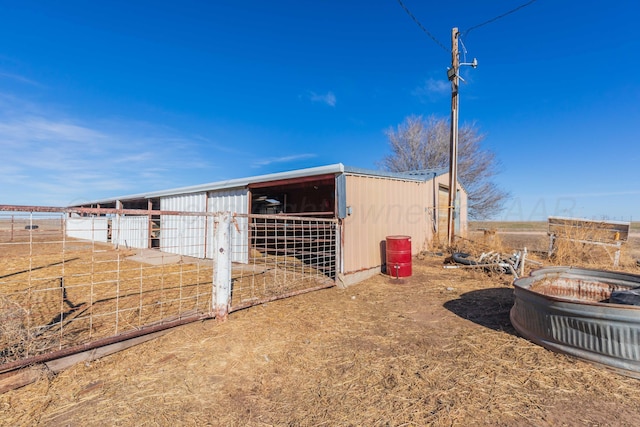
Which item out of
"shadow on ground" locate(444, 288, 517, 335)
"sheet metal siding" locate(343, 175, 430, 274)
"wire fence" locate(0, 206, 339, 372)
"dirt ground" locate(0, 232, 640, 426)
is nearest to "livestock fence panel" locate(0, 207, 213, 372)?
"wire fence" locate(0, 206, 339, 372)

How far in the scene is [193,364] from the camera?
9.44ft

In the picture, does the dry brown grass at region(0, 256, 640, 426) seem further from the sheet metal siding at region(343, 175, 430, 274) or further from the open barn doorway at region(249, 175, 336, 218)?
the open barn doorway at region(249, 175, 336, 218)

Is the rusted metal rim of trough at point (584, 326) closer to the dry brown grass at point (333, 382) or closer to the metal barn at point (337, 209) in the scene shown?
the dry brown grass at point (333, 382)

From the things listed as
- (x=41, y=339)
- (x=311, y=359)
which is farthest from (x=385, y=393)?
(x=41, y=339)

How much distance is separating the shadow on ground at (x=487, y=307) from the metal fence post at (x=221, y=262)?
11.5 feet

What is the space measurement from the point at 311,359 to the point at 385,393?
90 centimetres

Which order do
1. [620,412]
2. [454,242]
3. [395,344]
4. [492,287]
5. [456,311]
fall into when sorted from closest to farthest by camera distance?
1. [620,412]
2. [395,344]
3. [456,311]
4. [492,287]
5. [454,242]

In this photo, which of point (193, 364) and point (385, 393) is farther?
point (193, 364)

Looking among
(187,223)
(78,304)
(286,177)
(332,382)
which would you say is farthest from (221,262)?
(187,223)

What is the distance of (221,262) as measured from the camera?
3828mm

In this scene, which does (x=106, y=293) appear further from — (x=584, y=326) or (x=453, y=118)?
(x=453, y=118)

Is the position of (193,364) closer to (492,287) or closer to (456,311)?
(456,311)

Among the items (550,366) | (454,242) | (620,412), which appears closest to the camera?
(620,412)

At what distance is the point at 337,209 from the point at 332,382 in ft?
12.8
